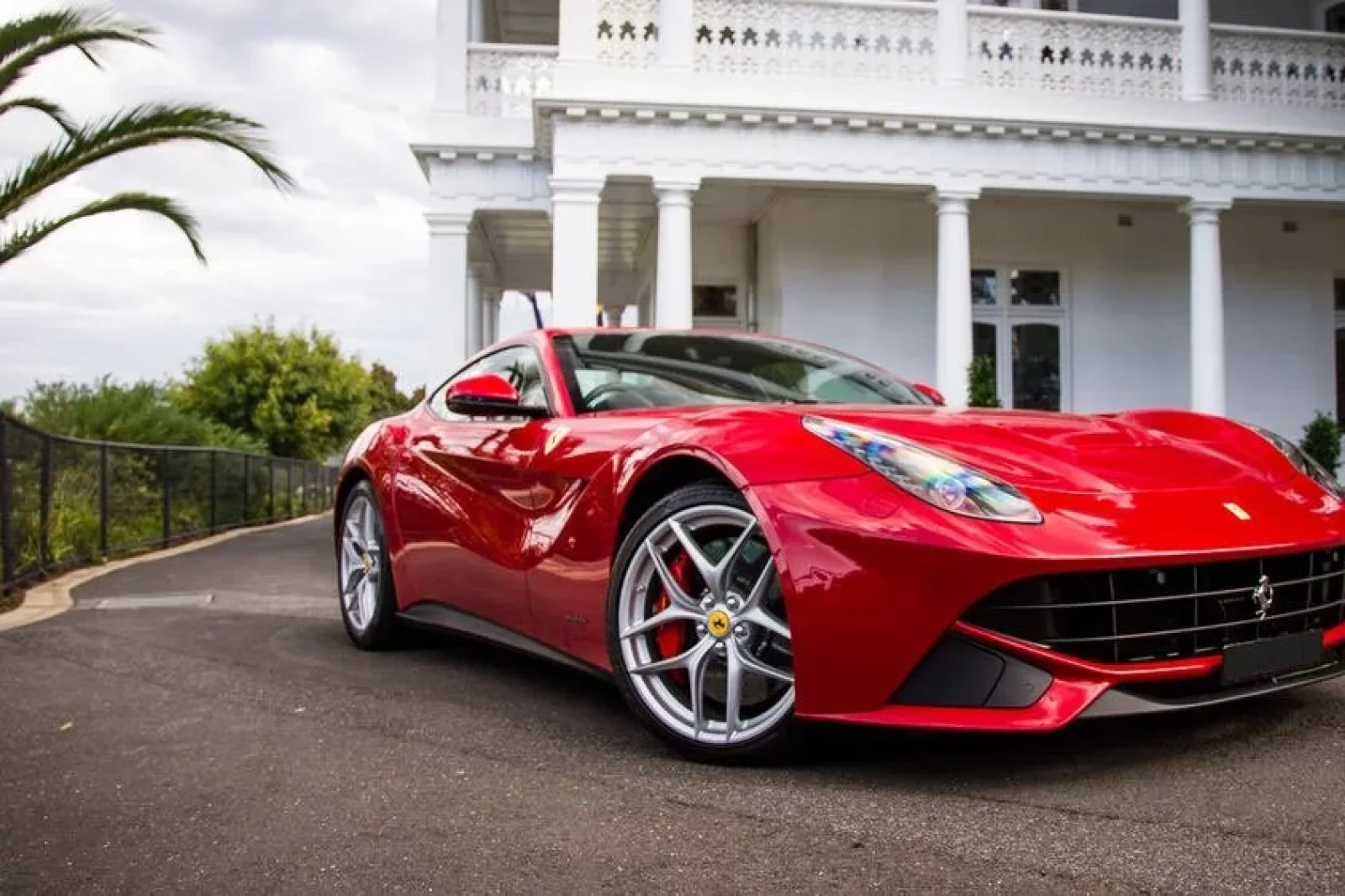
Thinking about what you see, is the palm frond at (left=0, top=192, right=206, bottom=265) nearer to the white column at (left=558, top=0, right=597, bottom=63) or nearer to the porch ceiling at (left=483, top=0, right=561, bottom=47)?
the white column at (left=558, top=0, right=597, bottom=63)

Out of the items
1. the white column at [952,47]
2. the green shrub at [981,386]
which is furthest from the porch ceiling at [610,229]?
the green shrub at [981,386]

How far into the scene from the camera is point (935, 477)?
273 centimetres

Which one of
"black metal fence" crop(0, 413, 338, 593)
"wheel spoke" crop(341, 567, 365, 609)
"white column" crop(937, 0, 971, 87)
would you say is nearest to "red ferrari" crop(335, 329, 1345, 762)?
"wheel spoke" crop(341, 567, 365, 609)

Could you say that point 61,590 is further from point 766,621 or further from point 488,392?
point 766,621

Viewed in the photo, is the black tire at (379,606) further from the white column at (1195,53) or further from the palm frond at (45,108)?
the white column at (1195,53)

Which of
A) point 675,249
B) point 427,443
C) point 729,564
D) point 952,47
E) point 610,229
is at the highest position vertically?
point 952,47

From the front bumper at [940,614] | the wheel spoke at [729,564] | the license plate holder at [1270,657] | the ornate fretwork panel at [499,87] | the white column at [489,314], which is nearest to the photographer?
the front bumper at [940,614]

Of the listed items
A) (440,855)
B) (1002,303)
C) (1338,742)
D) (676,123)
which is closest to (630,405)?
(440,855)

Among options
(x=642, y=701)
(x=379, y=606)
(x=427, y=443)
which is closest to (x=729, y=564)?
(x=642, y=701)

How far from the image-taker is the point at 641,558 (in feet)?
10.3

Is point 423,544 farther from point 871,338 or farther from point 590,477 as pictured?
point 871,338

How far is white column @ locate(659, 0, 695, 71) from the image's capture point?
12836 mm

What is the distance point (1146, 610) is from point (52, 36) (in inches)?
370

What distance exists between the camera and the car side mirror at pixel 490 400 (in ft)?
12.5
